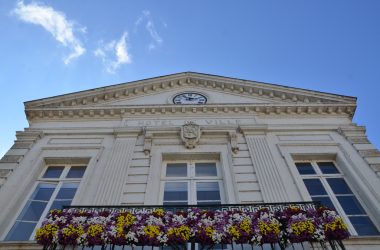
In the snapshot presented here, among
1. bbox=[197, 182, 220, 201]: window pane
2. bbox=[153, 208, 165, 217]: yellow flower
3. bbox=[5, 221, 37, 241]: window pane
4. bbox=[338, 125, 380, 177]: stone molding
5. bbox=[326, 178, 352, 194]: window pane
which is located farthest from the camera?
bbox=[338, 125, 380, 177]: stone molding

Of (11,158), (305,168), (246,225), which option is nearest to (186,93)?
(305,168)

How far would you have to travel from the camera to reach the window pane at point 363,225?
7.12 metres

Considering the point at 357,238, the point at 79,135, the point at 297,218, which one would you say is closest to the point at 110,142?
the point at 79,135

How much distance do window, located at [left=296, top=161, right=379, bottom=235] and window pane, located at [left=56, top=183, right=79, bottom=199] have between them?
5.76 meters

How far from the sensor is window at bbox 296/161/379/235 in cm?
735

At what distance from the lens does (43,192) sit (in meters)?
8.37

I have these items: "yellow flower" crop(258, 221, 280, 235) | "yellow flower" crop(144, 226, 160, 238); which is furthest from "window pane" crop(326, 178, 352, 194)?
"yellow flower" crop(144, 226, 160, 238)

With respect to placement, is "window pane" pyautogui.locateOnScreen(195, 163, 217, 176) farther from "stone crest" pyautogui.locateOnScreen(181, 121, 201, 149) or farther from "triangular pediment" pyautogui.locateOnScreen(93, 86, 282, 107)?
"triangular pediment" pyautogui.locateOnScreen(93, 86, 282, 107)

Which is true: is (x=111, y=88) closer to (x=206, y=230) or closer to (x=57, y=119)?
(x=57, y=119)

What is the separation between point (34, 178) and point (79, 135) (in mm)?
1922

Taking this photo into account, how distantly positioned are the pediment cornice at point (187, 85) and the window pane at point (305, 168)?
2.43 m

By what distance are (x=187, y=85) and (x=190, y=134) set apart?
3524 mm

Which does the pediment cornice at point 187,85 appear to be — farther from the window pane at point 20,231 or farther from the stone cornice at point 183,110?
the window pane at point 20,231

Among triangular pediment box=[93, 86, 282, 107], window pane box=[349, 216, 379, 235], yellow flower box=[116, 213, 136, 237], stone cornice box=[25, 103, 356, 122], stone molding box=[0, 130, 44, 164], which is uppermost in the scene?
triangular pediment box=[93, 86, 282, 107]
